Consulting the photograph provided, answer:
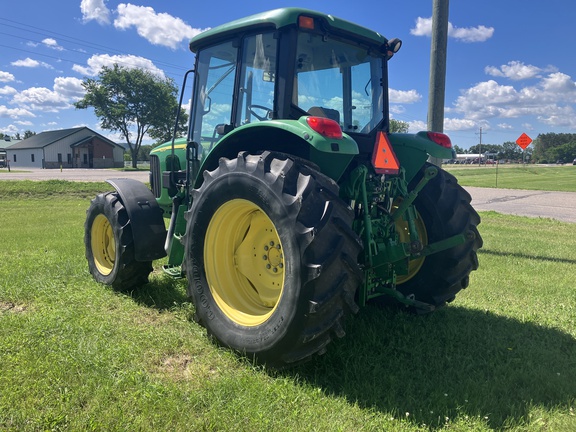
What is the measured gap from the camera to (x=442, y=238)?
3863 mm

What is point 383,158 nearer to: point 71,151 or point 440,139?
point 440,139

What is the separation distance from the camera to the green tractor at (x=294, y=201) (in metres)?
2.78

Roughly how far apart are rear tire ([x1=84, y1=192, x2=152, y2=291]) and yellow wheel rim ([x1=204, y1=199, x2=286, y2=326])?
4.56 feet

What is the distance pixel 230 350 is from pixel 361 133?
6.93ft

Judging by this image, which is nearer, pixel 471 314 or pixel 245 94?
pixel 245 94

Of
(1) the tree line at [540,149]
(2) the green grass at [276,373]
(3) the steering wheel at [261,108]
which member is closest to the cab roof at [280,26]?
(3) the steering wheel at [261,108]

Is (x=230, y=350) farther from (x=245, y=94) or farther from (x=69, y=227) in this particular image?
(x=69, y=227)

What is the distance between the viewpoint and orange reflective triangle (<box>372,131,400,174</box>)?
3.39 meters

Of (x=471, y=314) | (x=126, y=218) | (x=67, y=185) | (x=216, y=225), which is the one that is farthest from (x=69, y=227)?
(x=67, y=185)

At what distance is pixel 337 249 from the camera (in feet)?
8.91

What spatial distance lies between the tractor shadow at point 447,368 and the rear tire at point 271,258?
1.22ft

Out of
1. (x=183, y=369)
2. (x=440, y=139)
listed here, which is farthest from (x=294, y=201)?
(x=440, y=139)

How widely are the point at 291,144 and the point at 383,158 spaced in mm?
714

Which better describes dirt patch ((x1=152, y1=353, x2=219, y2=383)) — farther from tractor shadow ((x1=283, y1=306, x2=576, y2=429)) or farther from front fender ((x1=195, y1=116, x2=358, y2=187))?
front fender ((x1=195, y1=116, x2=358, y2=187))
